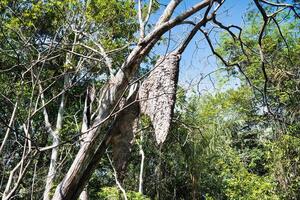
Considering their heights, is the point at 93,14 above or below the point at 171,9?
above

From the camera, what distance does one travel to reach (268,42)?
11.3 metres

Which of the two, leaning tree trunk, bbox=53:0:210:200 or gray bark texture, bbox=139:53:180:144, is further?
leaning tree trunk, bbox=53:0:210:200

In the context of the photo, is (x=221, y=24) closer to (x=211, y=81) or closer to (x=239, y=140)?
(x=211, y=81)

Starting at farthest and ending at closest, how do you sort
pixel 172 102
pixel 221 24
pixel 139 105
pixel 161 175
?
pixel 161 175
pixel 221 24
pixel 139 105
pixel 172 102

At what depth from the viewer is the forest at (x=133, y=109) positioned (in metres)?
2.28

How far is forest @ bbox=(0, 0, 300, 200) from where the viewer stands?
228 centimetres

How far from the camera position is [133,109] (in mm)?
2303

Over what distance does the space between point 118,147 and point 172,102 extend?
0.50 meters

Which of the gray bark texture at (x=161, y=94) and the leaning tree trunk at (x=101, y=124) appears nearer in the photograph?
the gray bark texture at (x=161, y=94)

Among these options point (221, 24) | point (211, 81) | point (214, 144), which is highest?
point (214, 144)

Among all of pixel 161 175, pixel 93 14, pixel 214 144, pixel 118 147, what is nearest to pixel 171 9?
pixel 118 147

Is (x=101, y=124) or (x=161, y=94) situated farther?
(x=101, y=124)

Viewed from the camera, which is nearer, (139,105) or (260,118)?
(139,105)

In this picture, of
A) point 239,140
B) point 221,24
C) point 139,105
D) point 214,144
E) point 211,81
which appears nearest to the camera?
point 139,105
